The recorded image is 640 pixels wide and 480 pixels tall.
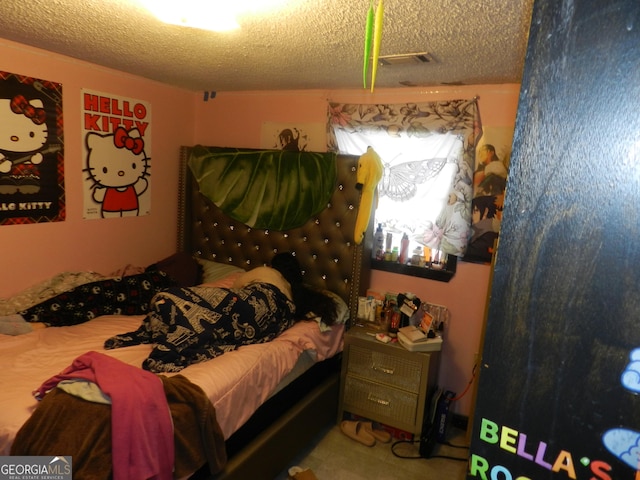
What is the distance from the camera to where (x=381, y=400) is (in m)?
2.56

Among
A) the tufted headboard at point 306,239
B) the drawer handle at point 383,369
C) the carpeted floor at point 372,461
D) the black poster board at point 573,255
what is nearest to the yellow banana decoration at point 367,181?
the tufted headboard at point 306,239

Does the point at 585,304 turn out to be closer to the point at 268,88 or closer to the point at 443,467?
Result: the point at 443,467

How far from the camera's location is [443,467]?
239 centimetres

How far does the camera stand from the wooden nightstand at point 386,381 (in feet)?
8.08

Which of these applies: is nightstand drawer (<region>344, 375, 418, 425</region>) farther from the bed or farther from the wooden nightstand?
the bed

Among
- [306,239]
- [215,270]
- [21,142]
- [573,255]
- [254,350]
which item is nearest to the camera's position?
[573,255]

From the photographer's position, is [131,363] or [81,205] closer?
[131,363]

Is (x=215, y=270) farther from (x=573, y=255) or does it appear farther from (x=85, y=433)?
(x=573, y=255)

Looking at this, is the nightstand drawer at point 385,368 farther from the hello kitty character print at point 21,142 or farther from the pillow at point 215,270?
the hello kitty character print at point 21,142

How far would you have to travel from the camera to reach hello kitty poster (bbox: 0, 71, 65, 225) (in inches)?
88.2

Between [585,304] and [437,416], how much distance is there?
2.20m

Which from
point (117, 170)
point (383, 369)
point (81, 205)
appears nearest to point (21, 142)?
point (81, 205)

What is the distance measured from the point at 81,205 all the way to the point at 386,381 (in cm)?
225

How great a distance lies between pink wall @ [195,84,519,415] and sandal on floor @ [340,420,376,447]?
0.66m
